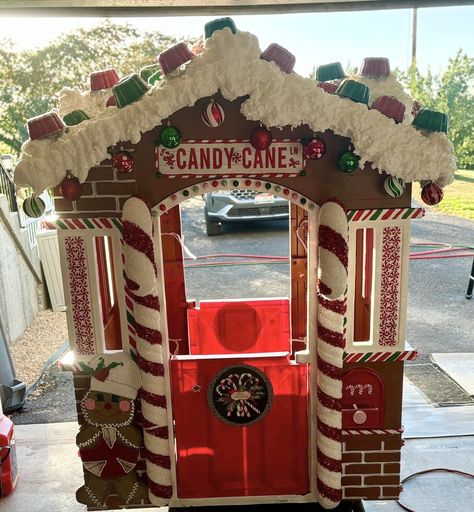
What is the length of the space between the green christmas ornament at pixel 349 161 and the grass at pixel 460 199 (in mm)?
12821

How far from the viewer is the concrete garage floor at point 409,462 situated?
148 inches

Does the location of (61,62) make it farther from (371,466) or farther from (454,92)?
(454,92)

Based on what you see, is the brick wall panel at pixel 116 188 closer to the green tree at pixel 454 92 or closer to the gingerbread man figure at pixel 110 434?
the gingerbread man figure at pixel 110 434

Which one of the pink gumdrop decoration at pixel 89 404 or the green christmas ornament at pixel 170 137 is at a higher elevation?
the green christmas ornament at pixel 170 137

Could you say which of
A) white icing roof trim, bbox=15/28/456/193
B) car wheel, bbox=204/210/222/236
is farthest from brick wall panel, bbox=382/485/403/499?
car wheel, bbox=204/210/222/236

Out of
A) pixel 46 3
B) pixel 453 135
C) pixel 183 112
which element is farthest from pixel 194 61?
pixel 453 135

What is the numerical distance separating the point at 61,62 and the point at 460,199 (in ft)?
41.0

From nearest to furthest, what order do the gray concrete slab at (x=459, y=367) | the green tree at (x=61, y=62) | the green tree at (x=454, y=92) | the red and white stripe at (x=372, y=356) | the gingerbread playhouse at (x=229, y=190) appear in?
the gingerbread playhouse at (x=229, y=190) < the red and white stripe at (x=372, y=356) < the gray concrete slab at (x=459, y=367) < the green tree at (x=61, y=62) < the green tree at (x=454, y=92)

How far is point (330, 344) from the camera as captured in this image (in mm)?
3139

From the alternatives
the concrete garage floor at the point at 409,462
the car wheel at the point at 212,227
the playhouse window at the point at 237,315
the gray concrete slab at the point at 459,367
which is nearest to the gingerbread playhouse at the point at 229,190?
the concrete garage floor at the point at 409,462

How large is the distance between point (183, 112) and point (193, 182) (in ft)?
1.28

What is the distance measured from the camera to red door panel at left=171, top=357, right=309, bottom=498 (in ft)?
10.8

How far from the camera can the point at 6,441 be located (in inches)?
154

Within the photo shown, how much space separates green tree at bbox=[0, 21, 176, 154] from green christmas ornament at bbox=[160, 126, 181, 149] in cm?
1016
